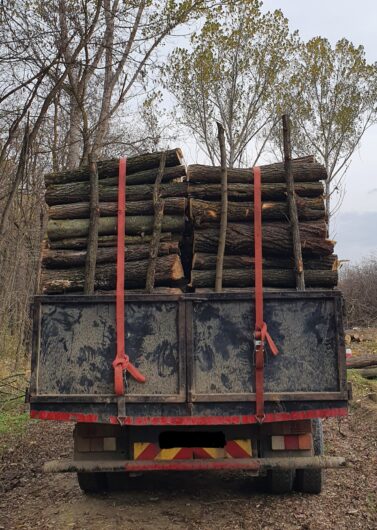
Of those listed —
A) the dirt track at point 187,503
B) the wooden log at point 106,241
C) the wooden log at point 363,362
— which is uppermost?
the wooden log at point 106,241

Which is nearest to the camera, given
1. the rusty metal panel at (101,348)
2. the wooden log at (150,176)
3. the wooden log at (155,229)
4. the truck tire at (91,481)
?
the rusty metal panel at (101,348)

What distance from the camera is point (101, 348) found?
463cm

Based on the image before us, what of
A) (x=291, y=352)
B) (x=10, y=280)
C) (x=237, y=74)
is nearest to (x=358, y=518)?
(x=291, y=352)

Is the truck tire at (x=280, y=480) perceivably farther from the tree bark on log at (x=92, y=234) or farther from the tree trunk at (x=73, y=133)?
the tree trunk at (x=73, y=133)

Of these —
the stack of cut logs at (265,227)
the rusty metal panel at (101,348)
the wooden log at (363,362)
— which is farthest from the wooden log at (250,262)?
the wooden log at (363,362)

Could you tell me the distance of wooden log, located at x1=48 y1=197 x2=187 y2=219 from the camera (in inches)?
209

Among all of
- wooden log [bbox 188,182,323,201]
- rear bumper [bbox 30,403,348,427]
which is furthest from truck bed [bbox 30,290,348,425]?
wooden log [bbox 188,182,323,201]

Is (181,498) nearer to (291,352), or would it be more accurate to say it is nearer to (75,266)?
(291,352)

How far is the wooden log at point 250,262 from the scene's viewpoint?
5.10 metres

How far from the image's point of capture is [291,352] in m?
4.55

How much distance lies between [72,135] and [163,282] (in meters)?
8.70

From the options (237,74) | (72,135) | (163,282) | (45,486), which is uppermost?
(237,74)

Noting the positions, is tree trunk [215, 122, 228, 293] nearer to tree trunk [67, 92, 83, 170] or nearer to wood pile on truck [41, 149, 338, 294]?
wood pile on truck [41, 149, 338, 294]

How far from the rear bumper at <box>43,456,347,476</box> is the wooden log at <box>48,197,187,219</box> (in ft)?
7.05
